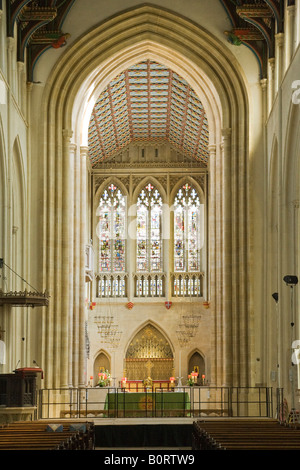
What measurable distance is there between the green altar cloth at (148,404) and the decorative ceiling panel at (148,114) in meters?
12.5

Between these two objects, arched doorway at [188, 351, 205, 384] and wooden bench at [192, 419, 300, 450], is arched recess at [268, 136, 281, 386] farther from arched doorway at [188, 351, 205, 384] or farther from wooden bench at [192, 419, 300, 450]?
arched doorway at [188, 351, 205, 384]

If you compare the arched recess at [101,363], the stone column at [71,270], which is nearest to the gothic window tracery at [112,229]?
the arched recess at [101,363]

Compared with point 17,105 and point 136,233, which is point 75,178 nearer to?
point 17,105

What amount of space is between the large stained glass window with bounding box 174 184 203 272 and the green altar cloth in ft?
53.2

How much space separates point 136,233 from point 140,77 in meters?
11.3

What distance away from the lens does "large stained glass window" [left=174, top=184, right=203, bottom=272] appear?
137ft

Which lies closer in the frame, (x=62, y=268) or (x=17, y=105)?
(x=17, y=105)

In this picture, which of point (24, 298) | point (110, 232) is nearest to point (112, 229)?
point (110, 232)

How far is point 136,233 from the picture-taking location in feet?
139

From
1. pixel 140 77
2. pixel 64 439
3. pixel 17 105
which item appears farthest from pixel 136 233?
pixel 64 439

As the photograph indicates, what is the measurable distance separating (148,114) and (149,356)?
11.7 metres

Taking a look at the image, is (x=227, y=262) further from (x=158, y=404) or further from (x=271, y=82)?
(x=271, y=82)

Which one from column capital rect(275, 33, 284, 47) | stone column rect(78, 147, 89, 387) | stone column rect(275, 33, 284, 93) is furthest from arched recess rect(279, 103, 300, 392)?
stone column rect(78, 147, 89, 387)
